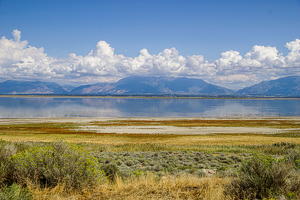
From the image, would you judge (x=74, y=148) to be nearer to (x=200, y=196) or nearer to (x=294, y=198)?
(x=200, y=196)

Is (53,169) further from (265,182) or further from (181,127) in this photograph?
(181,127)

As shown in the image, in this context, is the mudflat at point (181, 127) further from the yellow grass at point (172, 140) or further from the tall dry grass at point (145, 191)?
the tall dry grass at point (145, 191)

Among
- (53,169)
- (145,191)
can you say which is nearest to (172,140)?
(145,191)

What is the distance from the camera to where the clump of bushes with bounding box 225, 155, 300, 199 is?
5512 mm

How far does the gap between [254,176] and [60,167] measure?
5.30m

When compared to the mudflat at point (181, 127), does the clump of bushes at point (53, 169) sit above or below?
above

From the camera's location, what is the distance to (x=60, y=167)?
6.49 m

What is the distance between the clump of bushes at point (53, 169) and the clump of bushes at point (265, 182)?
12.9 ft

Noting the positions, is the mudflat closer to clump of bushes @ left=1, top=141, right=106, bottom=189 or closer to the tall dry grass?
the tall dry grass

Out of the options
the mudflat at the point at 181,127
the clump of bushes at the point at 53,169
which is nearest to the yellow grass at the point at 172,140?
the mudflat at the point at 181,127

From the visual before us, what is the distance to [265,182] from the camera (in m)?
5.70

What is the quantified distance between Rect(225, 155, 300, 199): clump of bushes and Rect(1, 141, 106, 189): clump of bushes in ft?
12.9

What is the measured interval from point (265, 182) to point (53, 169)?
A: 18.8 ft

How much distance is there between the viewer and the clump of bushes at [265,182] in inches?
217
